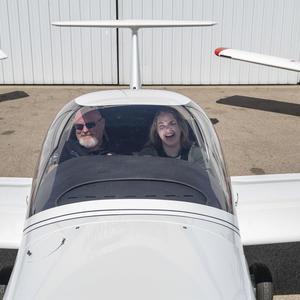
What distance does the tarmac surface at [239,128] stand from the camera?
12.8 feet

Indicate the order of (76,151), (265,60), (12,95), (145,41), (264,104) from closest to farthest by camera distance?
(76,151), (265,60), (264,104), (12,95), (145,41)

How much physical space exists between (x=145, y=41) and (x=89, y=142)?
9.96 metres

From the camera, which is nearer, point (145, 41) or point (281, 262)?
point (281, 262)

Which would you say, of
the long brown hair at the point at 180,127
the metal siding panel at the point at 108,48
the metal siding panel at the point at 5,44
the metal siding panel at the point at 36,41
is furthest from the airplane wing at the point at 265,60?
the long brown hair at the point at 180,127

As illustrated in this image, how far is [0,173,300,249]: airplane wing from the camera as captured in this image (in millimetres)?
2850

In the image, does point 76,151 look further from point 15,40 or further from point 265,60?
point 15,40

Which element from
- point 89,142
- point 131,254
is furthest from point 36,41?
point 131,254

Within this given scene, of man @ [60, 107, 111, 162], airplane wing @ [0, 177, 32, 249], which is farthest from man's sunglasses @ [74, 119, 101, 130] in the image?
airplane wing @ [0, 177, 32, 249]

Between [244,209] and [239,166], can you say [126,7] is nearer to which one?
[239,166]

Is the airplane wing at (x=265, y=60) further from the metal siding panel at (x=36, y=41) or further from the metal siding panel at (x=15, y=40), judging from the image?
the metal siding panel at (x=15, y=40)

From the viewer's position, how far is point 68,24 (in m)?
6.45

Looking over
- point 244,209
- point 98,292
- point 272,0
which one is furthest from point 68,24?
point 272,0

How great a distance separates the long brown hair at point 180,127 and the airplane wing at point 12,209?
A: 95 cm

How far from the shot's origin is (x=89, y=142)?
9.32ft
